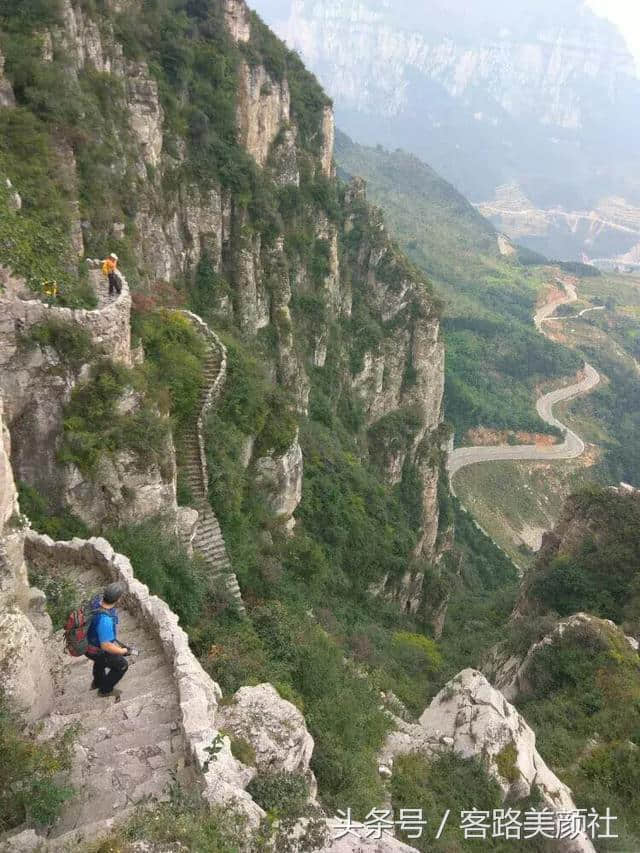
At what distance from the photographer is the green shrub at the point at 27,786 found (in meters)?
6.59

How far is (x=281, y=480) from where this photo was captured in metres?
23.9

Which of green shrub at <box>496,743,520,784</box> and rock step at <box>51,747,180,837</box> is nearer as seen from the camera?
rock step at <box>51,747,180,837</box>

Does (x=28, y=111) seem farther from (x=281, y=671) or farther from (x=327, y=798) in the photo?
(x=327, y=798)

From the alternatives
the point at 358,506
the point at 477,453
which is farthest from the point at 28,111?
the point at 477,453

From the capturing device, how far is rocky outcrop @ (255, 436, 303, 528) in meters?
23.3

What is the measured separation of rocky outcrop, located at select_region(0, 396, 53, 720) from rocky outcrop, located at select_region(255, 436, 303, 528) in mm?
14294

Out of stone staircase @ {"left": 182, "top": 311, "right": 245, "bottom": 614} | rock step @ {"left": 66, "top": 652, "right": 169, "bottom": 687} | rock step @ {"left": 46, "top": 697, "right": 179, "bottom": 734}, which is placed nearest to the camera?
rock step @ {"left": 46, "top": 697, "right": 179, "bottom": 734}

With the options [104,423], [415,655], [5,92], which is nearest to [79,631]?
[104,423]

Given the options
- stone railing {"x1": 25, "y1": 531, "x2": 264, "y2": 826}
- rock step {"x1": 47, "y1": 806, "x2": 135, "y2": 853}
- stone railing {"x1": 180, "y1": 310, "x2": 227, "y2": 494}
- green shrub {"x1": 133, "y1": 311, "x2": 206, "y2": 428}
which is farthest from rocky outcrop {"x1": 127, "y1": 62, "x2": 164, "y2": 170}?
rock step {"x1": 47, "y1": 806, "x2": 135, "y2": 853}

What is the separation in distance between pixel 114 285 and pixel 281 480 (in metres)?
10.7

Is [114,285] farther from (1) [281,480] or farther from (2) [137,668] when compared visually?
(2) [137,668]

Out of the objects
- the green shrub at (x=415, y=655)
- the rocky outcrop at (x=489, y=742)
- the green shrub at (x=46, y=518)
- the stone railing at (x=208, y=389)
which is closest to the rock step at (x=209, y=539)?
the stone railing at (x=208, y=389)

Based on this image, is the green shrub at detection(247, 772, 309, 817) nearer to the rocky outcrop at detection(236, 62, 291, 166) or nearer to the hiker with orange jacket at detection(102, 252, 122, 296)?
the hiker with orange jacket at detection(102, 252, 122, 296)

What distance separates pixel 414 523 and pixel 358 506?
1549cm
